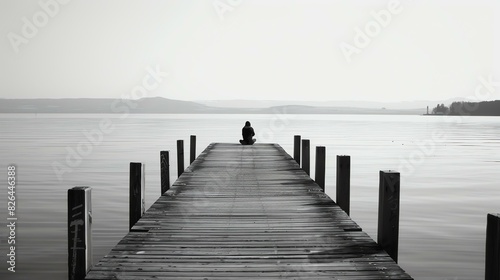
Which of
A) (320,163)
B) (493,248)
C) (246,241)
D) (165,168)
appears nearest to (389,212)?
(246,241)

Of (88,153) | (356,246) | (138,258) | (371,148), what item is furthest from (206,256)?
(371,148)

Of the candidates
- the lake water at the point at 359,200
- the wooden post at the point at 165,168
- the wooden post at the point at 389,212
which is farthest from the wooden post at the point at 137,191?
the wooden post at the point at 389,212

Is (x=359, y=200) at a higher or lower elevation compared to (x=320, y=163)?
lower

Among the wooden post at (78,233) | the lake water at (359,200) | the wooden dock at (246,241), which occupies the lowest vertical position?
the lake water at (359,200)

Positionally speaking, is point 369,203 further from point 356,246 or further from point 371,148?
point 371,148

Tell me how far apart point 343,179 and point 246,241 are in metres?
3.29

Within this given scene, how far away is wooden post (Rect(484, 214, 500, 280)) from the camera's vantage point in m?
4.44

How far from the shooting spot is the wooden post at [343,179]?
8844 millimetres

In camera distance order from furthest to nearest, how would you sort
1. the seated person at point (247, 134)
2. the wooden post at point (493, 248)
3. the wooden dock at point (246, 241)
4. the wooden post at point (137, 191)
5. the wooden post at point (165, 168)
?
the seated person at point (247, 134) → the wooden post at point (165, 168) → the wooden post at point (137, 191) → the wooden dock at point (246, 241) → the wooden post at point (493, 248)

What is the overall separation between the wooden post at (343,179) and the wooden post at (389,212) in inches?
97.7

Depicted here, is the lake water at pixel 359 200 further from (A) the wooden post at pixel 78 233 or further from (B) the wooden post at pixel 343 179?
(A) the wooden post at pixel 78 233

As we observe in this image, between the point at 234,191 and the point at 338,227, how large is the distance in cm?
354

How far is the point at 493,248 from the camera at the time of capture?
14.8 feet

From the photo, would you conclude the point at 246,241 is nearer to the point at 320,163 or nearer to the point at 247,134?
the point at 320,163
